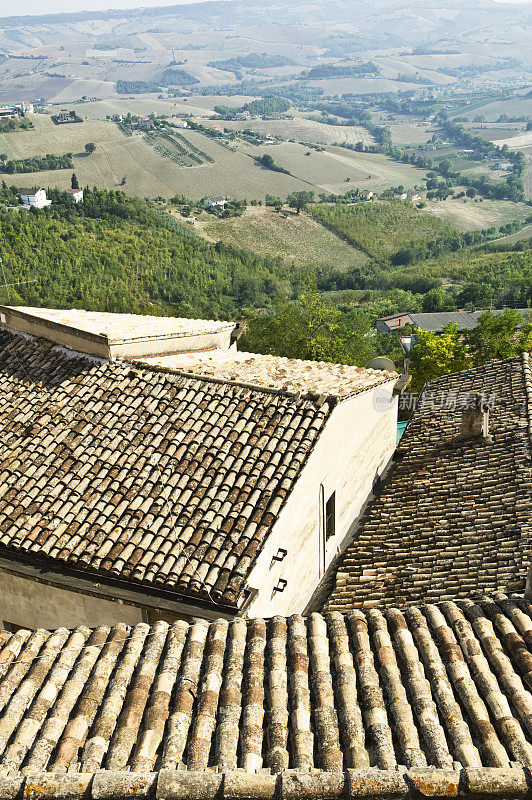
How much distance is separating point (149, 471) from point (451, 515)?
5.18 m

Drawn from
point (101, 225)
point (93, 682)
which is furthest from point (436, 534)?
point (101, 225)

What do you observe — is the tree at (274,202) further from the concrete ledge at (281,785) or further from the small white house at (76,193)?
the concrete ledge at (281,785)

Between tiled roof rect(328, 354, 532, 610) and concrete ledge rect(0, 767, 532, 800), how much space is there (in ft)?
15.3

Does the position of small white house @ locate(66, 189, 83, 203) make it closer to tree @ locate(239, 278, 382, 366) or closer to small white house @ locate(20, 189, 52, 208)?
small white house @ locate(20, 189, 52, 208)

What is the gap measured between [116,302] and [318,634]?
7901 centimetres

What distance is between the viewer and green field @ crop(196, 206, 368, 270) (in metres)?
132

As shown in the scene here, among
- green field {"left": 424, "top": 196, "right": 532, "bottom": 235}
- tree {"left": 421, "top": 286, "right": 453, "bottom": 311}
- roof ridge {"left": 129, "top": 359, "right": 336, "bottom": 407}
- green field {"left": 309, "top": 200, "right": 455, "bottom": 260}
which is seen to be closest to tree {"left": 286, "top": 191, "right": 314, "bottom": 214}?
green field {"left": 309, "top": 200, "right": 455, "bottom": 260}

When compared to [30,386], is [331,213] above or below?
below

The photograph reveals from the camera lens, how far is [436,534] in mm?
11195

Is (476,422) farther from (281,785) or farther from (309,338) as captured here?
(309,338)

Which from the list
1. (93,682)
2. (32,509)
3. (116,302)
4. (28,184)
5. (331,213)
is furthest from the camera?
(331,213)

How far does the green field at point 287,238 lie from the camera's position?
433 ft

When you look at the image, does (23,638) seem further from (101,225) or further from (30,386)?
(101,225)

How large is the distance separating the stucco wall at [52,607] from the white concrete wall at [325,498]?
1877mm
